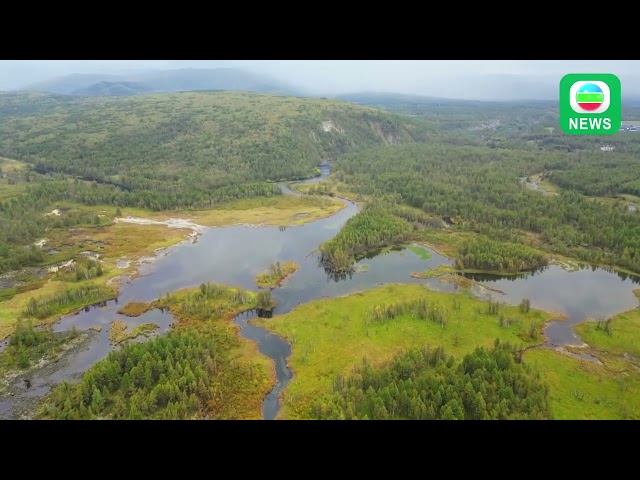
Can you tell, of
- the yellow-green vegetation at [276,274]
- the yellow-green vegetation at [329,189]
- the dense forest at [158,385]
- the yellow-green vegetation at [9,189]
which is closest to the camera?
the dense forest at [158,385]

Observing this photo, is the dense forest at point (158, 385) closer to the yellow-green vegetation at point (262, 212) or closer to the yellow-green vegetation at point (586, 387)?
the yellow-green vegetation at point (586, 387)

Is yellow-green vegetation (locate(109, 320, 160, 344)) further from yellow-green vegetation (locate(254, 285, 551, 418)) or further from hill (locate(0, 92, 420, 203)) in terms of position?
hill (locate(0, 92, 420, 203))

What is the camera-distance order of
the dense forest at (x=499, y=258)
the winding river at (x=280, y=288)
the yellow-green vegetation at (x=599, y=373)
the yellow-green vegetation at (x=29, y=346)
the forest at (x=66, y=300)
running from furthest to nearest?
the dense forest at (x=499, y=258)
the forest at (x=66, y=300)
the winding river at (x=280, y=288)
the yellow-green vegetation at (x=29, y=346)
the yellow-green vegetation at (x=599, y=373)

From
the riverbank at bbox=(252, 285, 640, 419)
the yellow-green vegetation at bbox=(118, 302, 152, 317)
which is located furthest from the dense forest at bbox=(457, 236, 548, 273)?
the yellow-green vegetation at bbox=(118, 302, 152, 317)

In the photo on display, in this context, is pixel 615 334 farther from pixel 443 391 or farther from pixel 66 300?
pixel 66 300

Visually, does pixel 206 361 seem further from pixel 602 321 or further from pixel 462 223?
pixel 462 223

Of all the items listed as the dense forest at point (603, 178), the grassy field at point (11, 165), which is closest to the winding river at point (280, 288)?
the dense forest at point (603, 178)
